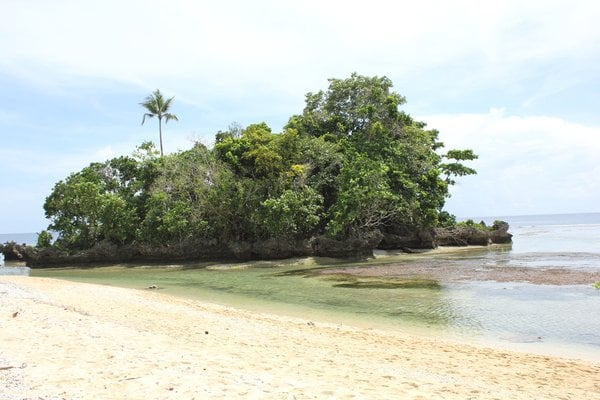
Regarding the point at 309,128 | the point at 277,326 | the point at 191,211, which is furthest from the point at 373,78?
the point at 277,326

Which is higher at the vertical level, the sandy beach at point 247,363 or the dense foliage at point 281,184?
the dense foliage at point 281,184

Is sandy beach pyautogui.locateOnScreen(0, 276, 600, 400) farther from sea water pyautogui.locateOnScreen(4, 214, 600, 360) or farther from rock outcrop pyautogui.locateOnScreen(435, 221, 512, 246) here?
rock outcrop pyautogui.locateOnScreen(435, 221, 512, 246)

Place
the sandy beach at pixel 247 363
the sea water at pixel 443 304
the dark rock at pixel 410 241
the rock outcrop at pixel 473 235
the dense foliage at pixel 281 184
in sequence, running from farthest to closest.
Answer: the rock outcrop at pixel 473 235 → the dark rock at pixel 410 241 → the dense foliage at pixel 281 184 → the sea water at pixel 443 304 → the sandy beach at pixel 247 363

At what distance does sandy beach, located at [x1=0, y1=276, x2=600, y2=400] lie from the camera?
6.05m

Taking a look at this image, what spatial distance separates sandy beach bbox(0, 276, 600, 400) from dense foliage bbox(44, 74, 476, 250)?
22.8m

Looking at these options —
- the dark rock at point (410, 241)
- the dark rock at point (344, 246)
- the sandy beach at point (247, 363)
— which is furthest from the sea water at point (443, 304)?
the dark rock at point (410, 241)

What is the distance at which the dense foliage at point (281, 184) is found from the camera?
117 feet

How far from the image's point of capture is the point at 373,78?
4341 centimetres

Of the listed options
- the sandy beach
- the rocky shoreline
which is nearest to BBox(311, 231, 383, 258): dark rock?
the rocky shoreline

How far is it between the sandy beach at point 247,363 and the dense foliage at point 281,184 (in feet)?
74.9

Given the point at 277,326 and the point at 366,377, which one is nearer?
the point at 366,377

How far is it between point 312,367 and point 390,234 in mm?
35363

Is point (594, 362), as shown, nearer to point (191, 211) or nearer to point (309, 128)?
point (191, 211)

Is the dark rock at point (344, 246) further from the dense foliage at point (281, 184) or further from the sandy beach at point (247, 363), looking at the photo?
the sandy beach at point (247, 363)
